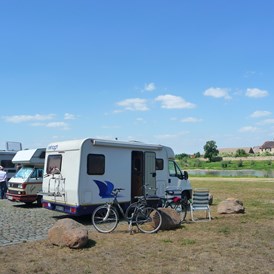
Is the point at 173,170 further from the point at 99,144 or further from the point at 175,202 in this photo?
the point at 99,144

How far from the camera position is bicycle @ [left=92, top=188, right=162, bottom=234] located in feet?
33.0

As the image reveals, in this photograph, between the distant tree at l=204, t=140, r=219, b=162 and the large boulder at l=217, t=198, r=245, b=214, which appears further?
the distant tree at l=204, t=140, r=219, b=162

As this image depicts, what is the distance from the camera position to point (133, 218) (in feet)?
33.1

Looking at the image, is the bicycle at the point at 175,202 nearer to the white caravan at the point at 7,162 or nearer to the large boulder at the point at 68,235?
the large boulder at the point at 68,235

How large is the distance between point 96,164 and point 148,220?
277 cm

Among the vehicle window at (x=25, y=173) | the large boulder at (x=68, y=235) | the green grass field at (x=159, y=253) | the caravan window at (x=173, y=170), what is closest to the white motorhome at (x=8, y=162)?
the vehicle window at (x=25, y=173)

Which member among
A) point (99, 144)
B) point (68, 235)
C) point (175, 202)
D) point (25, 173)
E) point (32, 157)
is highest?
point (99, 144)

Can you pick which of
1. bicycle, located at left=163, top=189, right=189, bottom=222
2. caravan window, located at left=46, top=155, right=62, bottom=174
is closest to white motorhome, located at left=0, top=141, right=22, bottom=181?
caravan window, located at left=46, top=155, right=62, bottom=174

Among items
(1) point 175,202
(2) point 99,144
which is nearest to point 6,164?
(2) point 99,144

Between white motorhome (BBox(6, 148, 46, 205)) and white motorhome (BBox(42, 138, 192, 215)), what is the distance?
10.3 feet

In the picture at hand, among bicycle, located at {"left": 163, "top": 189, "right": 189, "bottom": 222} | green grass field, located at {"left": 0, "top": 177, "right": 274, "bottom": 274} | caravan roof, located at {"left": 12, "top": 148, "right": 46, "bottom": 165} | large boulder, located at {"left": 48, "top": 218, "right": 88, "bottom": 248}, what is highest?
caravan roof, located at {"left": 12, "top": 148, "right": 46, "bottom": 165}

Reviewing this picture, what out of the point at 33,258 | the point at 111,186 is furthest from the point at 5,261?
the point at 111,186

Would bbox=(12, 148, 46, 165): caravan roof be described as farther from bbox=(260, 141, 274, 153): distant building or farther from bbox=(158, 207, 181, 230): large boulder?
bbox=(260, 141, 274, 153): distant building

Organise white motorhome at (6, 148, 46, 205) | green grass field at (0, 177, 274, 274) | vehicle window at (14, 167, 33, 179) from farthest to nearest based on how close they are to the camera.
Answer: vehicle window at (14, 167, 33, 179)
white motorhome at (6, 148, 46, 205)
green grass field at (0, 177, 274, 274)
